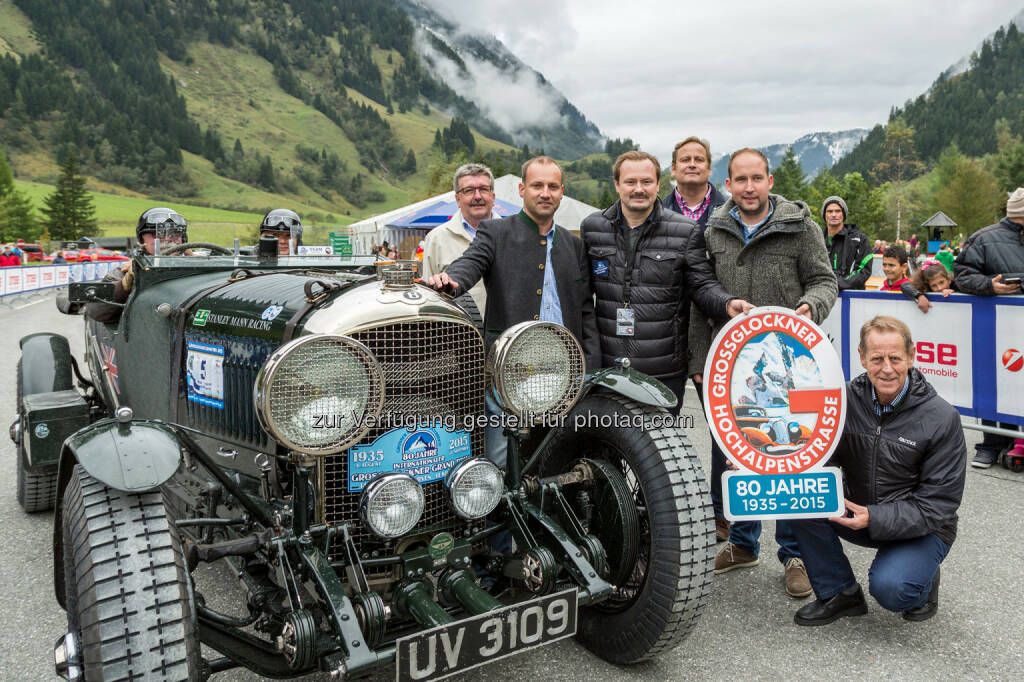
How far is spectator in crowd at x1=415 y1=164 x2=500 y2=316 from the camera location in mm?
4090

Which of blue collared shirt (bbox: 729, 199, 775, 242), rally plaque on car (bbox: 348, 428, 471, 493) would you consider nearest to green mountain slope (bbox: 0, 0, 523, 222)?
blue collared shirt (bbox: 729, 199, 775, 242)

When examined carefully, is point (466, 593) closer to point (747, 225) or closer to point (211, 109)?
point (747, 225)

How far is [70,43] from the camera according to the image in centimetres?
13225

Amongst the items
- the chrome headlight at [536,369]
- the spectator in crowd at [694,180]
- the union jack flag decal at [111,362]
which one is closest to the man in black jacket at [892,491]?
the spectator in crowd at [694,180]

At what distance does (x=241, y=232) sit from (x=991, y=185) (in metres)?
69.4

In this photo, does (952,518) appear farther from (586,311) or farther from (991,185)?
(991,185)

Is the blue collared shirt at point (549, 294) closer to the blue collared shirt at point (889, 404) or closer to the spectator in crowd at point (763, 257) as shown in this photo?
the spectator in crowd at point (763, 257)

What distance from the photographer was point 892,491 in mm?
2998

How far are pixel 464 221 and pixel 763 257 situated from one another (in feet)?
5.62

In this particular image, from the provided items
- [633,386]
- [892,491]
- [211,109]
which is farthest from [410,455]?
[211,109]

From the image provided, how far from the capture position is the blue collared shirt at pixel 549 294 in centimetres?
326

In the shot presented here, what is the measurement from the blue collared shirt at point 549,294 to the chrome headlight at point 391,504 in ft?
4.17

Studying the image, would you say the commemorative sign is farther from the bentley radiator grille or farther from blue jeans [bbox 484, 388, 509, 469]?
the bentley radiator grille

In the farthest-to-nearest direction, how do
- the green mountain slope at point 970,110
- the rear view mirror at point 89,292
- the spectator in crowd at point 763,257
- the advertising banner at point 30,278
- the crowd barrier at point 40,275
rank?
the green mountain slope at point 970,110
the advertising banner at point 30,278
the crowd barrier at point 40,275
the rear view mirror at point 89,292
the spectator in crowd at point 763,257
